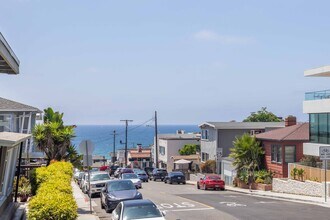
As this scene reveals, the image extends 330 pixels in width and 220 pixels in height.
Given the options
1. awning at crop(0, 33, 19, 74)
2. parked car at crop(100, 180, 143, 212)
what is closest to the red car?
parked car at crop(100, 180, 143, 212)

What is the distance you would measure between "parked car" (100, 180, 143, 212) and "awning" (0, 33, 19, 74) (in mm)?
11020

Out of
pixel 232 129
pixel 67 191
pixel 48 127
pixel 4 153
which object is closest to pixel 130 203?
pixel 67 191

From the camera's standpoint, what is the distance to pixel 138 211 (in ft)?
58.5

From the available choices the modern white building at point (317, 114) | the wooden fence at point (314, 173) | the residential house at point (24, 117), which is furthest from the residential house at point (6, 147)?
the modern white building at point (317, 114)

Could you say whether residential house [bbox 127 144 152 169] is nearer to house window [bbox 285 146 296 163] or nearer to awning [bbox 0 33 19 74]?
house window [bbox 285 146 296 163]

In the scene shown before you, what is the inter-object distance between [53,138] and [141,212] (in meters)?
10.2

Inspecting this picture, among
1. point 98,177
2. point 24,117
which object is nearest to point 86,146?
point 98,177

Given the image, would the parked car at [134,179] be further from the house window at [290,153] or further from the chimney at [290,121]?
the chimney at [290,121]

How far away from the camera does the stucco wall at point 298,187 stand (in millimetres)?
32844

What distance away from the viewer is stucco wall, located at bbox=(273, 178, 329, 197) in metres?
32.8

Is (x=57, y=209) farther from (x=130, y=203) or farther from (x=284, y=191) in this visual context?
(x=284, y=191)

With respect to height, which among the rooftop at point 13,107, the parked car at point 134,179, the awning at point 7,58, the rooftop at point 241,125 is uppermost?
the rooftop at point 241,125

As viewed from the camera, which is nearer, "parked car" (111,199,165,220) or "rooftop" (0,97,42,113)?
"parked car" (111,199,165,220)

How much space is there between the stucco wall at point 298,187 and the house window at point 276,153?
4.60 metres
